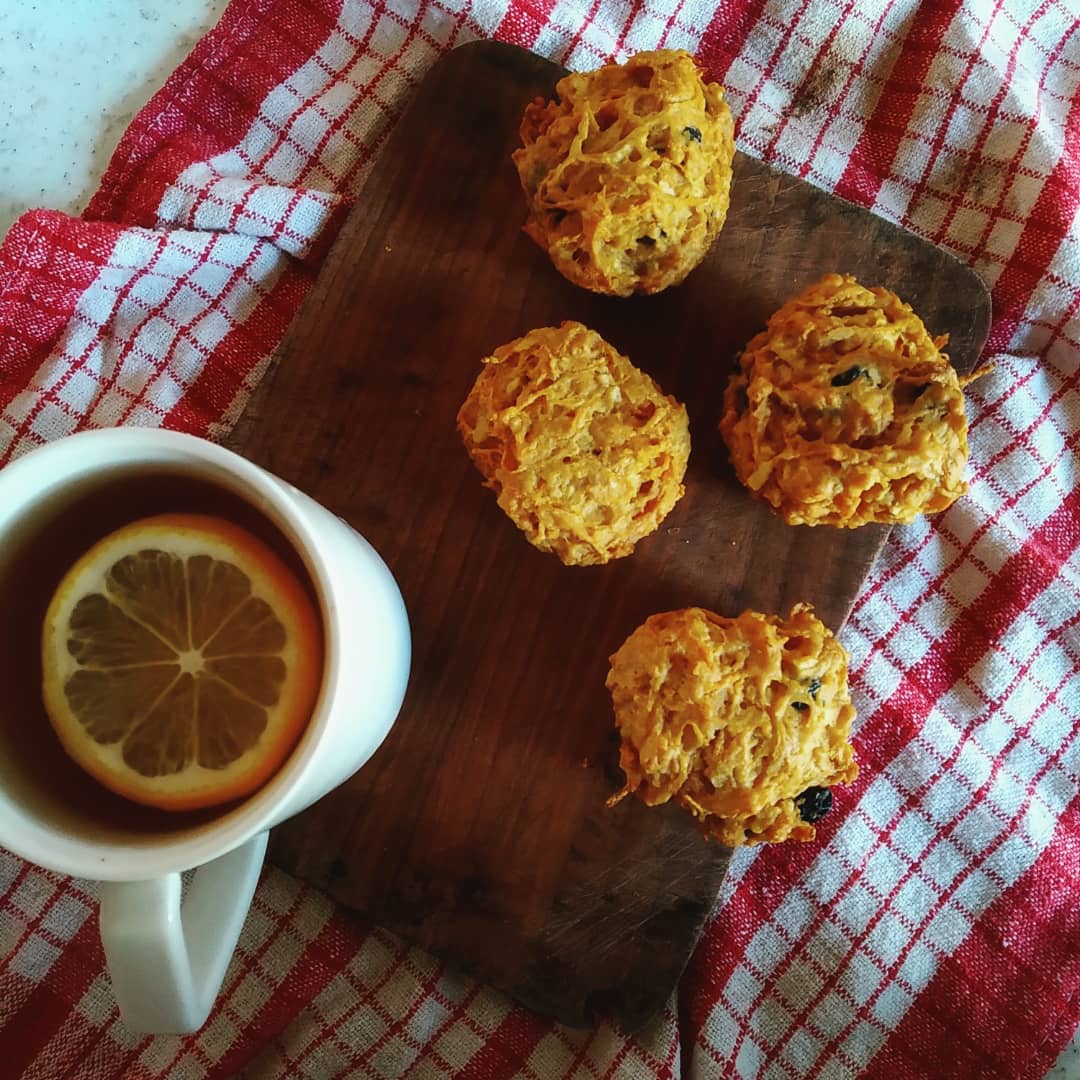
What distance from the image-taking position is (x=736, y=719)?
3.05 ft

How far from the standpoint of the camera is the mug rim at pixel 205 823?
67 centimetres

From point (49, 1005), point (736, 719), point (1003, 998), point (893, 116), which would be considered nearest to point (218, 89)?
point (893, 116)

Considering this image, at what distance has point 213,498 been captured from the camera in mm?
804

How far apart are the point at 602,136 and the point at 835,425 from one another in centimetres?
34

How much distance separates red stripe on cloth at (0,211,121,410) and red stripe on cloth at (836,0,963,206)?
0.83 m

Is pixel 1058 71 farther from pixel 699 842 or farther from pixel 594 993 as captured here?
pixel 594 993

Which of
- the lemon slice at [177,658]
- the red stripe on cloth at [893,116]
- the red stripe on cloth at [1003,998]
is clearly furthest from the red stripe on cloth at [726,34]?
the red stripe on cloth at [1003,998]

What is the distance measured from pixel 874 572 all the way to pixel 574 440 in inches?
16.3

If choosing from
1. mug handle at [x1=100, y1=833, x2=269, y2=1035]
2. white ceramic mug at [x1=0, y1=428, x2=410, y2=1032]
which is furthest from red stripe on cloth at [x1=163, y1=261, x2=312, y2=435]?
mug handle at [x1=100, y1=833, x2=269, y2=1035]

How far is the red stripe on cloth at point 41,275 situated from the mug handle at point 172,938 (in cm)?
63

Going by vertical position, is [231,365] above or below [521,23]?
below

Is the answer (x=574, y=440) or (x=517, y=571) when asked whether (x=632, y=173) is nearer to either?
(x=574, y=440)

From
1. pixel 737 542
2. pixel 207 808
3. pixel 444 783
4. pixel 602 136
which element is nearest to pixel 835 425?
pixel 737 542

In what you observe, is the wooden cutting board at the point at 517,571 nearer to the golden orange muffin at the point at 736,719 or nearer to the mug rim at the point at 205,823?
the golden orange muffin at the point at 736,719
